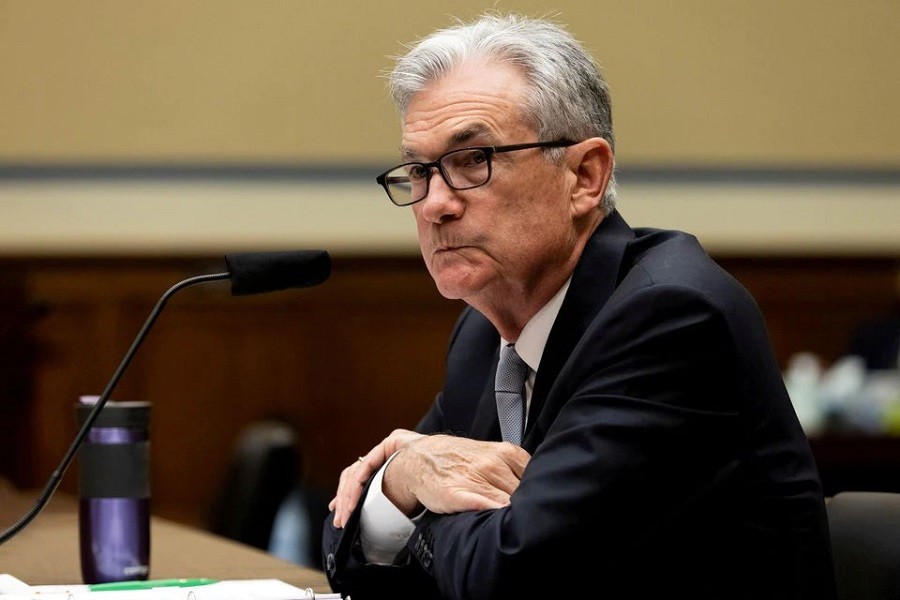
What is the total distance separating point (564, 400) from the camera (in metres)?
1.72

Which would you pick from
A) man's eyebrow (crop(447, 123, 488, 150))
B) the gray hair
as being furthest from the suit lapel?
man's eyebrow (crop(447, 123, 488, 150))

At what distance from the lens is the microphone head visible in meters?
1.75

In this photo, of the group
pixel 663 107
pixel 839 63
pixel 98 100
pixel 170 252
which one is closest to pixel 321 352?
pixel 170 252

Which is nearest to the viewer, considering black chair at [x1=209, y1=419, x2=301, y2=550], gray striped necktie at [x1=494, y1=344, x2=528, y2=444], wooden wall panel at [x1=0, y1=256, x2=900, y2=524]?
gray striped necktie at [x1=494, y1=344, x2=528, y2=444]

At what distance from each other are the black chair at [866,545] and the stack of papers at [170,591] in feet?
A: 2.27

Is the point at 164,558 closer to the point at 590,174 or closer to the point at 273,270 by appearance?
the point at 273,270

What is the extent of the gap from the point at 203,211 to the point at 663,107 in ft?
6.23

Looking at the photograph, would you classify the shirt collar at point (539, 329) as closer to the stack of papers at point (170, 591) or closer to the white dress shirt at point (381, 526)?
the white dress shirt at point (381, 526)

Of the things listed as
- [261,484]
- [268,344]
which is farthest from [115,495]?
[268,344]

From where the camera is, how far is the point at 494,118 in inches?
74.1

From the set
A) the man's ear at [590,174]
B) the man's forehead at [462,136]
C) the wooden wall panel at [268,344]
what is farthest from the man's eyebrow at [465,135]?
the wooden wall panel at [268,344]

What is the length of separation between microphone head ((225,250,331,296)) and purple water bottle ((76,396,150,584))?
46 centimetres

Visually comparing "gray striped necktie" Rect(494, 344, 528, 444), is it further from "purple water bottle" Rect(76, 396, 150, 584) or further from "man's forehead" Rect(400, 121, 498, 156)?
"purple water bottle" Rect(76, 396, 150, 584)

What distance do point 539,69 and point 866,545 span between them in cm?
82
